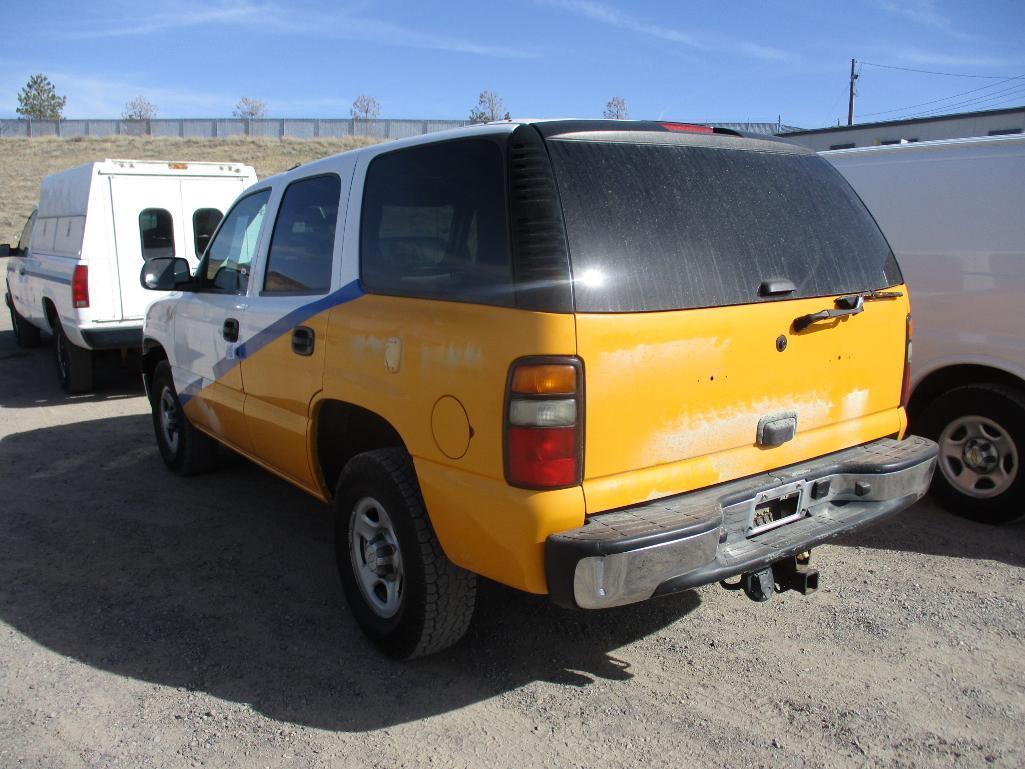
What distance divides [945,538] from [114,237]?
25.8ft

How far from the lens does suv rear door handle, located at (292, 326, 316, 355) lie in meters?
3.66

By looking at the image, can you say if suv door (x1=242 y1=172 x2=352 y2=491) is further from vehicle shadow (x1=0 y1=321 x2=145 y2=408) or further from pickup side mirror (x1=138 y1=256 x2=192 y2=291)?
vehicle shadow (x1=0 y1=321 x2=145 y2=408)

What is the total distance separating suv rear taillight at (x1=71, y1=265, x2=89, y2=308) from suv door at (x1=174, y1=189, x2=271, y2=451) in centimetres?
368

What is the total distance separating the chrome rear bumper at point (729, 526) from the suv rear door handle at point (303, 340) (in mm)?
1612

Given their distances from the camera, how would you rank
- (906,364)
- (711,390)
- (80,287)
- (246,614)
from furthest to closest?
(80,287) < (246,614) < (906,364) < (711,390)

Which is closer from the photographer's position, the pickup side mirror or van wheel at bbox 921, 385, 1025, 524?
van wheel at bbox 921, 385, 1025, 524

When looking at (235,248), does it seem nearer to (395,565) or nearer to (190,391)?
(190,391)

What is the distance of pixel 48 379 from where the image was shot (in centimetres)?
999

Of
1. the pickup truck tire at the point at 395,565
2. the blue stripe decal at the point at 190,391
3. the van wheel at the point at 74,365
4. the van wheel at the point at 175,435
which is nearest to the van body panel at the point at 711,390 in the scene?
the pickup truck tire at the point at 395,565

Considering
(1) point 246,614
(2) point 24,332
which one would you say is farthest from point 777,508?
(2) point 24,332

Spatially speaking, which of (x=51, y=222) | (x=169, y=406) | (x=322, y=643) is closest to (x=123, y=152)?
(x=51, y=222)

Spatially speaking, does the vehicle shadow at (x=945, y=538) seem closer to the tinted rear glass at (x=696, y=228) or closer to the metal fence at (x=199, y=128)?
the tinted rear glass at (x=696, y=228)

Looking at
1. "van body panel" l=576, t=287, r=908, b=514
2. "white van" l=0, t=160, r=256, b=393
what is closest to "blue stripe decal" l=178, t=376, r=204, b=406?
"van body panel" l=576, t=287, r=908, b=514

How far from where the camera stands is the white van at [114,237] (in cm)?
845
